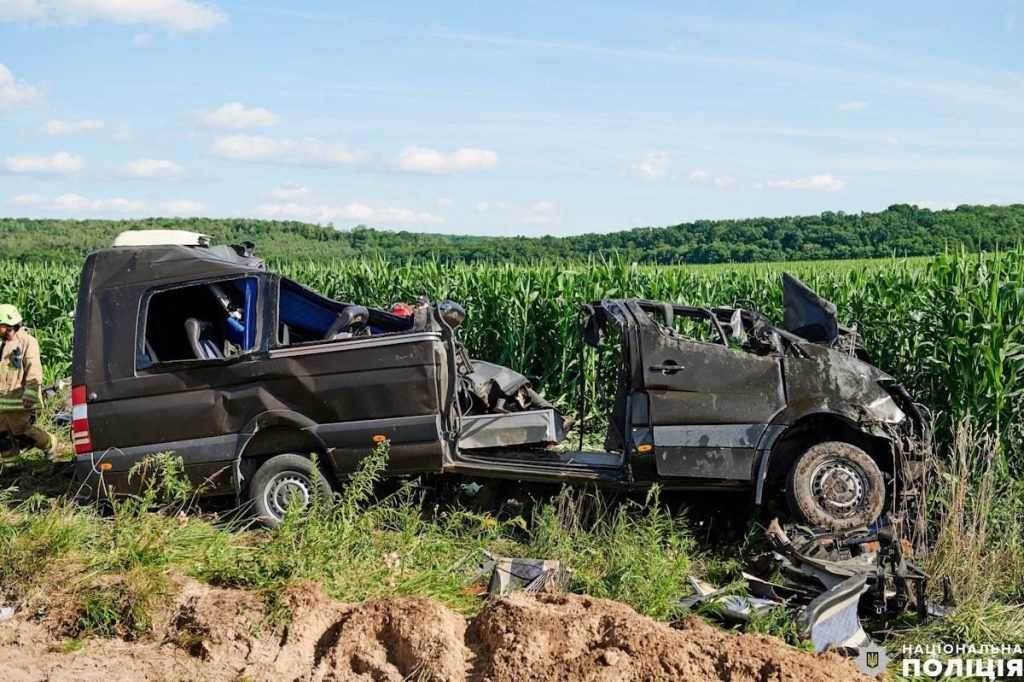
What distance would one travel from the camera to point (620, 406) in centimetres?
816

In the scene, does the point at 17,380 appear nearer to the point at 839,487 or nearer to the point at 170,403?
the point at 170,403

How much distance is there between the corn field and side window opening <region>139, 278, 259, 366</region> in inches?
114

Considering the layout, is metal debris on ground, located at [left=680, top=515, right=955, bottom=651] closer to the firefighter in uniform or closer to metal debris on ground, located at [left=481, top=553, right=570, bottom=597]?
metal debris on ground, located at [left=481, top=553, right=570, bottom=597]

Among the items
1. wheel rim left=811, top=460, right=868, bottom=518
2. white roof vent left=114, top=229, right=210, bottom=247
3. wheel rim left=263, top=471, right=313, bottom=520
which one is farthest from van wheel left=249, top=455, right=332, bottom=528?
wheel rim left=811, top=460, right=868, bottom=518

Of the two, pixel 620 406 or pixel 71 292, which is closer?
pixel 620 406

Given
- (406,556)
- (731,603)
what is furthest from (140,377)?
(731,603)

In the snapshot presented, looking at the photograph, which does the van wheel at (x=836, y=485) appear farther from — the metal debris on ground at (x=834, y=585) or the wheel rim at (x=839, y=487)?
the metal debris on ground at (x=834, y=585)

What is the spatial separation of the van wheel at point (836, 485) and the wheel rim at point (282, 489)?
379cm

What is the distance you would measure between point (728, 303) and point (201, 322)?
27.0 feet

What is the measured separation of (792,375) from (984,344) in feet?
7.90

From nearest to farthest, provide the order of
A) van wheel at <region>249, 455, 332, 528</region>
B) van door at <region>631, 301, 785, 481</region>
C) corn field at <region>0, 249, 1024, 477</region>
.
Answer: van door at <region>631, 301, 785, 481</region>
van wheel at <region>249, 455, 332, 528</region>
corn field at <region>0, 249, 1024, 477</region>

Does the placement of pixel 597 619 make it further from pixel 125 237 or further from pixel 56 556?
pixel 125 237

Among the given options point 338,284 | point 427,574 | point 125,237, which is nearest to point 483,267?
point 338,284

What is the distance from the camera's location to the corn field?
30.1 ft
